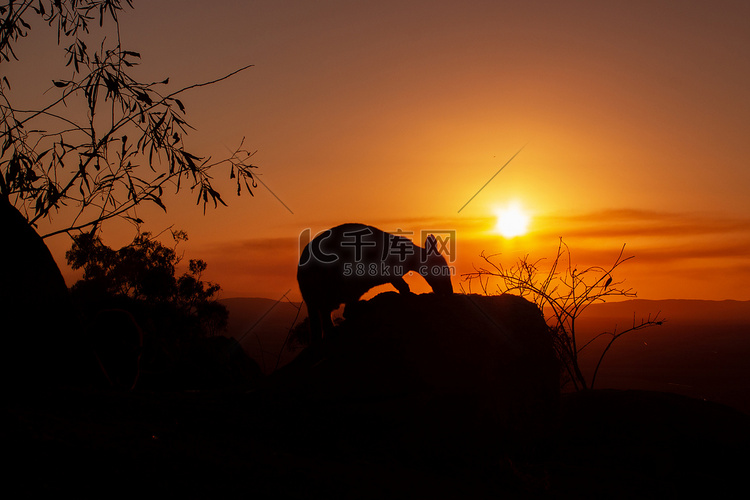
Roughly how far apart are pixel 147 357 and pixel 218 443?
28.5 feet

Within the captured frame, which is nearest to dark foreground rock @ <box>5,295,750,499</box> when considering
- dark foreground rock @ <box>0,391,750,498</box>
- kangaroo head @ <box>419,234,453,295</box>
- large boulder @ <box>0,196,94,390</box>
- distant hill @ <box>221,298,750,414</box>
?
dark foreground rock @ <box>0,391,750,498</box>

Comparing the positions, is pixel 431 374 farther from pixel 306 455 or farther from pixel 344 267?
pixel 344 267

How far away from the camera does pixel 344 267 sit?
10.2 meters

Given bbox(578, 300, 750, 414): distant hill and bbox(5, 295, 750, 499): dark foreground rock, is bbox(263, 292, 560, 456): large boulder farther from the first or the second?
bbox(578, 300, 750, 414): distant hill

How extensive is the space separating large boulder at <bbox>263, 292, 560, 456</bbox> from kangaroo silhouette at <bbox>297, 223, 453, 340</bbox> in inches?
98.9

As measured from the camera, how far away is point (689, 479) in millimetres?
7133

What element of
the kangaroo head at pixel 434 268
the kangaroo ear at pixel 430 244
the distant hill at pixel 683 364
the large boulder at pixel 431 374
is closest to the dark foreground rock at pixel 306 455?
the large boulder at pixel 431 374

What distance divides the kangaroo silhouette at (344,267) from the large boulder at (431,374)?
251cm

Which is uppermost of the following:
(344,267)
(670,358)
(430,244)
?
(430,244)

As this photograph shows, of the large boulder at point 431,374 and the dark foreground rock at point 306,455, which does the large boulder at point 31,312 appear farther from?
the large boulder at point 431,374

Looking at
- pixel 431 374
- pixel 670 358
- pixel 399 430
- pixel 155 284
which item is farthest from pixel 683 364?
pixel 399 430

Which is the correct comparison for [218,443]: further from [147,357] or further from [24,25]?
[147,357]

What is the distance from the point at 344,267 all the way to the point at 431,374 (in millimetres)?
4323

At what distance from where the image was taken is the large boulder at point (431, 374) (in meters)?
5.54
